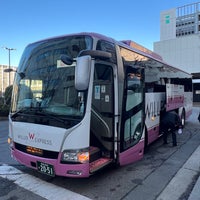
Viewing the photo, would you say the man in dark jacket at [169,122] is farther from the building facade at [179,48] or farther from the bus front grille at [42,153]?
the building facade at [179,48]

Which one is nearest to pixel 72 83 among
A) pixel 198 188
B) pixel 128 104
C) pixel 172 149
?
pixel 128 104

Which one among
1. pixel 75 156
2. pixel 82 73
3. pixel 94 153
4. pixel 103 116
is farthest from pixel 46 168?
pixel 82 73

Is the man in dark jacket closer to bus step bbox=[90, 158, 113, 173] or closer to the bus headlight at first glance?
bus step bbox=[90, 158, 113, 173]

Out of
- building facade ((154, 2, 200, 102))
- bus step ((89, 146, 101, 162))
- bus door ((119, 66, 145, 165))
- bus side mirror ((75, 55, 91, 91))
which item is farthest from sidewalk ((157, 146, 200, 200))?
building facade ((154, 2, 200, 102))

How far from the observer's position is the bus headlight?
12.7 ft

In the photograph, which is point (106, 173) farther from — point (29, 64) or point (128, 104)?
point (29, 64)

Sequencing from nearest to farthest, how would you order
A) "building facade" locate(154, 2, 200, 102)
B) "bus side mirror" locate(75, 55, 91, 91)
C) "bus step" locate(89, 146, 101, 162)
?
"bus side mirror" locate(75, 55, 91, 91) < "bus step" locate(89, 146, 101, 162) < "building facade" locate(154, 2, 200, 102)

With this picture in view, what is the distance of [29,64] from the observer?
182 inches

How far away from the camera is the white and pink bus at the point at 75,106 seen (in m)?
3.89

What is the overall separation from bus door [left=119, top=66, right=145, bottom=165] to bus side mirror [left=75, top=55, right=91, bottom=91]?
1436 millimetres

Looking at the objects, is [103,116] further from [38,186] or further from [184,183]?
[184,183]

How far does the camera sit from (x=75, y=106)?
3.93m

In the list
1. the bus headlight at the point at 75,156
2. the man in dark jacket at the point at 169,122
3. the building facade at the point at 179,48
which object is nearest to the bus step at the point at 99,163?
the bus headlight at the point at 75,156

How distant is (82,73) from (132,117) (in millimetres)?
2062
